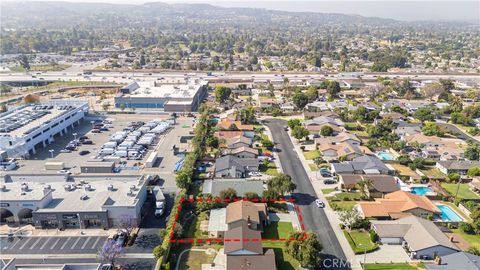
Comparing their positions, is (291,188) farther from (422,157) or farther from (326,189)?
(422,157)

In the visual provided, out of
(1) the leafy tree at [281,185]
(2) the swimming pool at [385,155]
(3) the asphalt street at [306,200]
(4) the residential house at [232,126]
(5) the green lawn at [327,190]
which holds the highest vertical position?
(1) the leafy tree at [281,185]

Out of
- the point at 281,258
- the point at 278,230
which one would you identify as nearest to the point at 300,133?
the point at 278,230

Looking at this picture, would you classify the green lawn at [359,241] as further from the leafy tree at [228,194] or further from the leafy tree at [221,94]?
the leafy tree at [221,94]

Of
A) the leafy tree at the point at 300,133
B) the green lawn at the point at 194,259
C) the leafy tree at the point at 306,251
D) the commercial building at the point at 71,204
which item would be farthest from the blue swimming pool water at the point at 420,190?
the commercial building at the point at 71,204

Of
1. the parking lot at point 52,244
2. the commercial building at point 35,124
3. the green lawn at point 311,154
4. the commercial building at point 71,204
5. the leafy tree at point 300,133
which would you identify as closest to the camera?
the parking lot at point 52,244

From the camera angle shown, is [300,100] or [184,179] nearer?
[184,179]

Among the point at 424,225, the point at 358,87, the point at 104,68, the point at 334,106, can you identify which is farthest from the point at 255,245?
the point at 104,68

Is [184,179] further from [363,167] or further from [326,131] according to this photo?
[326,131]
